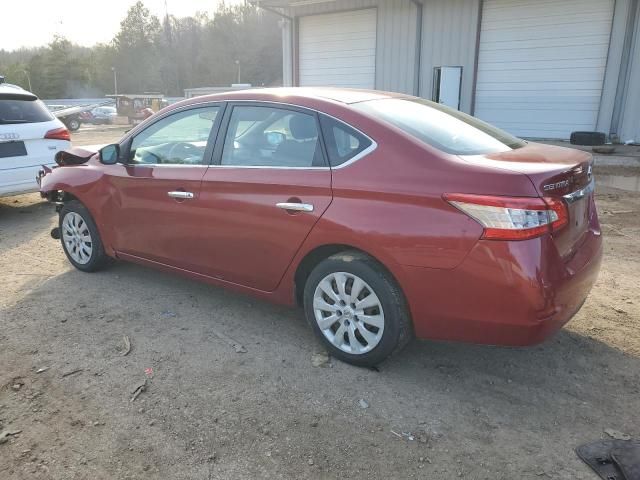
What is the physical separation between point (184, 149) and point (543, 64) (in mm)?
12956

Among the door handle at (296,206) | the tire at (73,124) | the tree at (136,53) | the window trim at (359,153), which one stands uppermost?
the tree at (136,53)

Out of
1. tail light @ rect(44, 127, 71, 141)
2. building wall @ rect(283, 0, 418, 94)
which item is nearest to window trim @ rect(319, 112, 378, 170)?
tail light @ rect(44, 127, 71, 141)

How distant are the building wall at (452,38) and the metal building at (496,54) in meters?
0.03

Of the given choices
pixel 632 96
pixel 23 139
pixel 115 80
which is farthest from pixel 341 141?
pixel 115 80

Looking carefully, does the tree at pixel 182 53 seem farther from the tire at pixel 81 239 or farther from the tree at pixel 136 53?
the tire at pixel 81 239

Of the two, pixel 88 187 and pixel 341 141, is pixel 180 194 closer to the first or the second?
pixel 88 187

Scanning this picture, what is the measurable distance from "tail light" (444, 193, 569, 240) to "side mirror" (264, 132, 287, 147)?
4.42 feet

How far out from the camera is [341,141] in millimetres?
3160

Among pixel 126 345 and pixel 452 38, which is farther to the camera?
pixel 452 38

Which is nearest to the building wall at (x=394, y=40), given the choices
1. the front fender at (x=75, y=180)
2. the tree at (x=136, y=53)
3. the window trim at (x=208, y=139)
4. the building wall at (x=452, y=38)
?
the building wall at (x=452, y=38)

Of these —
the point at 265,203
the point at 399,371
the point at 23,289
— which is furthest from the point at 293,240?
the point at 23,289

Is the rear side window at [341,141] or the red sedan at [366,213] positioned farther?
the rear side window at [341,141]

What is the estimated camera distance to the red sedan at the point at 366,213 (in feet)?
8.63

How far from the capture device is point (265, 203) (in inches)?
133
